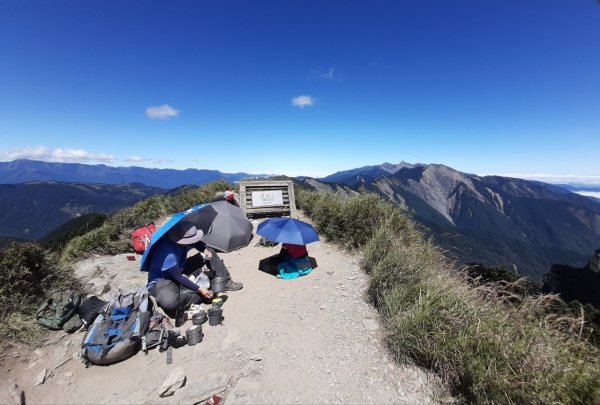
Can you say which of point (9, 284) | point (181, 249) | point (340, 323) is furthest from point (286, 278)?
point (9, 284)

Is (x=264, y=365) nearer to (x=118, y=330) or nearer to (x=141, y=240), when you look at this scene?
(x=118, y=330)

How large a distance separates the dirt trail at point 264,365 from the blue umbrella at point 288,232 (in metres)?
1.66

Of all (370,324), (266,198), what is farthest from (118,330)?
(266,198)

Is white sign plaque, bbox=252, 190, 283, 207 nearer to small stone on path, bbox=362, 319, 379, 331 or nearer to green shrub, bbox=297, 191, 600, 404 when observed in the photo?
green shrub, bbox=297, 191, 600, 404

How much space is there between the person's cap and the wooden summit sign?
6.93 m

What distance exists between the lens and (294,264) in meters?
8.15

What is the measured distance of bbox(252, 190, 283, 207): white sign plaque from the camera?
44.2 feet

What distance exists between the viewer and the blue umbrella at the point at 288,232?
24.7ft

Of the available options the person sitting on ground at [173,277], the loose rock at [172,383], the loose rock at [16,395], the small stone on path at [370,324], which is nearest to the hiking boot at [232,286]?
the person sitting on ground at [173,277]

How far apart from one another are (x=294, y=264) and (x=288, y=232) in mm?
1156

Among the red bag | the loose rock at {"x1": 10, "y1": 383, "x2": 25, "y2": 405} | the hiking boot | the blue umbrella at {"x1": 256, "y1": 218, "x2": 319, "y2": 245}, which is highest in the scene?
the blue umbrella at {"x1": 256, "y1": 218, "x2": 319, "y2": 245}

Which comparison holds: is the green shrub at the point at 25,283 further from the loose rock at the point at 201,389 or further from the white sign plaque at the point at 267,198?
the white sign plaque at the point at 267,198

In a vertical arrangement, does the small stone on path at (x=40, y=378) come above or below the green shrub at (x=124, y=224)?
below

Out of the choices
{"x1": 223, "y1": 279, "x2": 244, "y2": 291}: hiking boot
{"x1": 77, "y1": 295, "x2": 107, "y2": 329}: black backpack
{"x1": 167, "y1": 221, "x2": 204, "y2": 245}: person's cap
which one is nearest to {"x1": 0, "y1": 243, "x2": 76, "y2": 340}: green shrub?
{"x1": 77, "y1": 295, "x2": 107, "y2": 329}: black backpack
